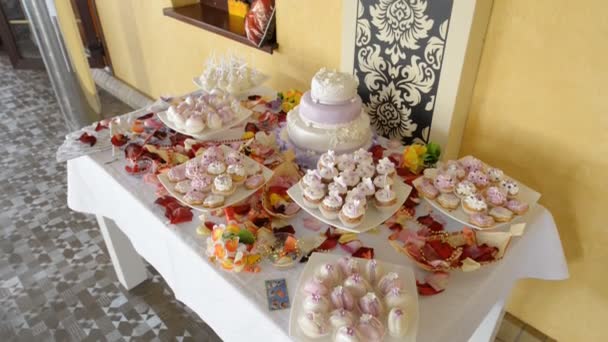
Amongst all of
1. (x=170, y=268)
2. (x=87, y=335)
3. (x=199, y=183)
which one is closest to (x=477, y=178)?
(x=199, y=183)

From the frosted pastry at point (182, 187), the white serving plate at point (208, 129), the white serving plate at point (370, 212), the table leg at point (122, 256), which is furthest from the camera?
the table leg at point (122, 256)

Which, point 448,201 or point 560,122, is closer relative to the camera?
point 448,201

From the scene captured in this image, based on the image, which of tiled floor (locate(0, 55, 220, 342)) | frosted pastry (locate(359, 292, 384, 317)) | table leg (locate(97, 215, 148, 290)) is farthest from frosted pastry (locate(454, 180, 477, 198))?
table leg (locate(97, 215, 148, 290))

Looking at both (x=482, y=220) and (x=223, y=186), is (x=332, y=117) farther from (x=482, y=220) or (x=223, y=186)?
(x=482, y=220)

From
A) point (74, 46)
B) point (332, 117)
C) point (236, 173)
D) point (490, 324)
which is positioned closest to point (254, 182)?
point (236, 173)

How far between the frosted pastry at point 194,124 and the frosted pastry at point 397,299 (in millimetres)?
715

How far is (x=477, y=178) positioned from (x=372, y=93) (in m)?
0.46

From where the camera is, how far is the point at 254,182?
105 centimetres

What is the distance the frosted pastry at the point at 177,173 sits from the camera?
1059mm

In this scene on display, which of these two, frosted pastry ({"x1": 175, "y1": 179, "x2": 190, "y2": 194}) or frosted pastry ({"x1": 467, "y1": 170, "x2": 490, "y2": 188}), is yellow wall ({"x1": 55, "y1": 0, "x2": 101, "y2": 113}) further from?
frosted pastry ({"x1": 467, "y1": 170, "x2": 490, "y2": 188})

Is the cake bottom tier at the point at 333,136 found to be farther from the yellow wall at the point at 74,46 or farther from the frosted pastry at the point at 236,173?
the yellow wall at the point at 74,46

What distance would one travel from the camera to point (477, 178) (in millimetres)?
A: 1008

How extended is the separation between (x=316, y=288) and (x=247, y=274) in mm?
179

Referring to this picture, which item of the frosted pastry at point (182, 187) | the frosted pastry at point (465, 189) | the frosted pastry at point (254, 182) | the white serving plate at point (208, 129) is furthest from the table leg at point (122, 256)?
the frosted pastry at point (465, 189)
